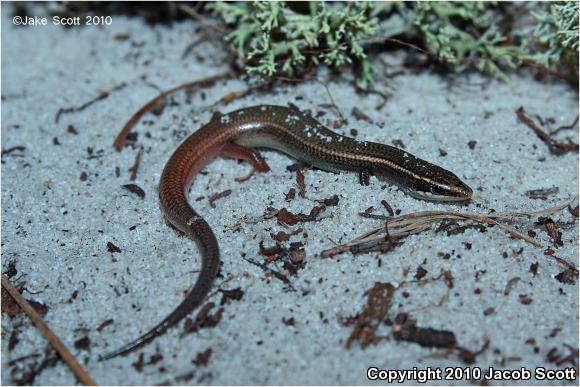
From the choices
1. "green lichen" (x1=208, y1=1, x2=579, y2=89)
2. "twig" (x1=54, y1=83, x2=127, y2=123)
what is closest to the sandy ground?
"twig" (x1=54, y1=83, x2=127, y2=123)

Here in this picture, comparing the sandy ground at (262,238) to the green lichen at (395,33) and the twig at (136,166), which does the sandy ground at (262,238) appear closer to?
the twig at (136,166)

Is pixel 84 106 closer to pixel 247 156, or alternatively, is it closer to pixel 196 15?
pixel 196 15

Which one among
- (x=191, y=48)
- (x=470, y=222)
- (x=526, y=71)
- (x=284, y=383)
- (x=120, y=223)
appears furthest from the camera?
(x=191, y=48)

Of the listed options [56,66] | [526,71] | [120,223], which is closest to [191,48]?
[56,66]

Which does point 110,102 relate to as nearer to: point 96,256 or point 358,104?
point 96,256

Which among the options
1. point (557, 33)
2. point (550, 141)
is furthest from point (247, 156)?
point (557, 33)
